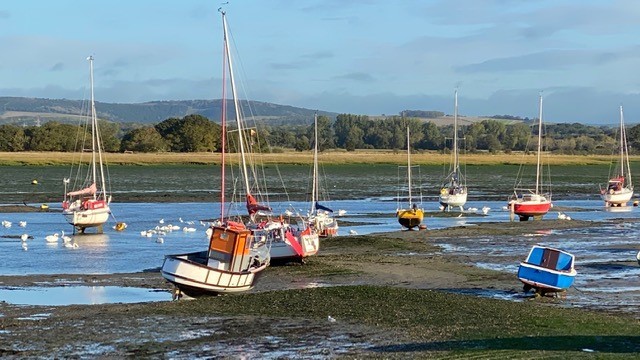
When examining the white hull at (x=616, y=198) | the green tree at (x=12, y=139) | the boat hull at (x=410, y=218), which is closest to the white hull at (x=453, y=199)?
the white hull at (x=616, y=198)

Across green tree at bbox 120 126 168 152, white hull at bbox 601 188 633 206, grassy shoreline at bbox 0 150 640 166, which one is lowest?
white hull at bbox 601 188 633 206

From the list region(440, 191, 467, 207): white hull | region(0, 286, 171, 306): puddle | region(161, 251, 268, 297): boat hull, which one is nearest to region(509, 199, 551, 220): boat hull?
region(440, 191, 467, 207): white hull

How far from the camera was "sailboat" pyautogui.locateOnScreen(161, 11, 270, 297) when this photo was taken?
86.7 ft

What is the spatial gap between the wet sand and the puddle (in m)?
0.88

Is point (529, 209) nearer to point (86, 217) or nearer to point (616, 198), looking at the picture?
point (616, 198)

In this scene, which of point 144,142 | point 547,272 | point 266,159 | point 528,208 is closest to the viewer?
point 547,272

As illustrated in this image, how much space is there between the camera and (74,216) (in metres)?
51.0

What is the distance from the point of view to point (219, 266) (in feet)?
92.2

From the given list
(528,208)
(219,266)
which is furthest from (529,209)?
(219,266)

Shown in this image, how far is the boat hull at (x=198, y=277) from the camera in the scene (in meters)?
26.4

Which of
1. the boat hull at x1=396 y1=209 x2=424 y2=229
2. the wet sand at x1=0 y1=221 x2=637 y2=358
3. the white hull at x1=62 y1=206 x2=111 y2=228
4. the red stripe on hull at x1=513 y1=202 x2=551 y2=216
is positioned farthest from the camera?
the red stripe on hull at x1=513 y1=202 x2=551 y2=216

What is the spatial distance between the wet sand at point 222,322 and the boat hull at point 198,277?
106 cm

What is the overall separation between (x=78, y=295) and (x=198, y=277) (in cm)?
387

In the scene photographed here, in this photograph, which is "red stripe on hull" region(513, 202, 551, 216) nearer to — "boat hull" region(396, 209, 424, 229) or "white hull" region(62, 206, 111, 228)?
"boat hull" region(396, 209, 424, 229)
